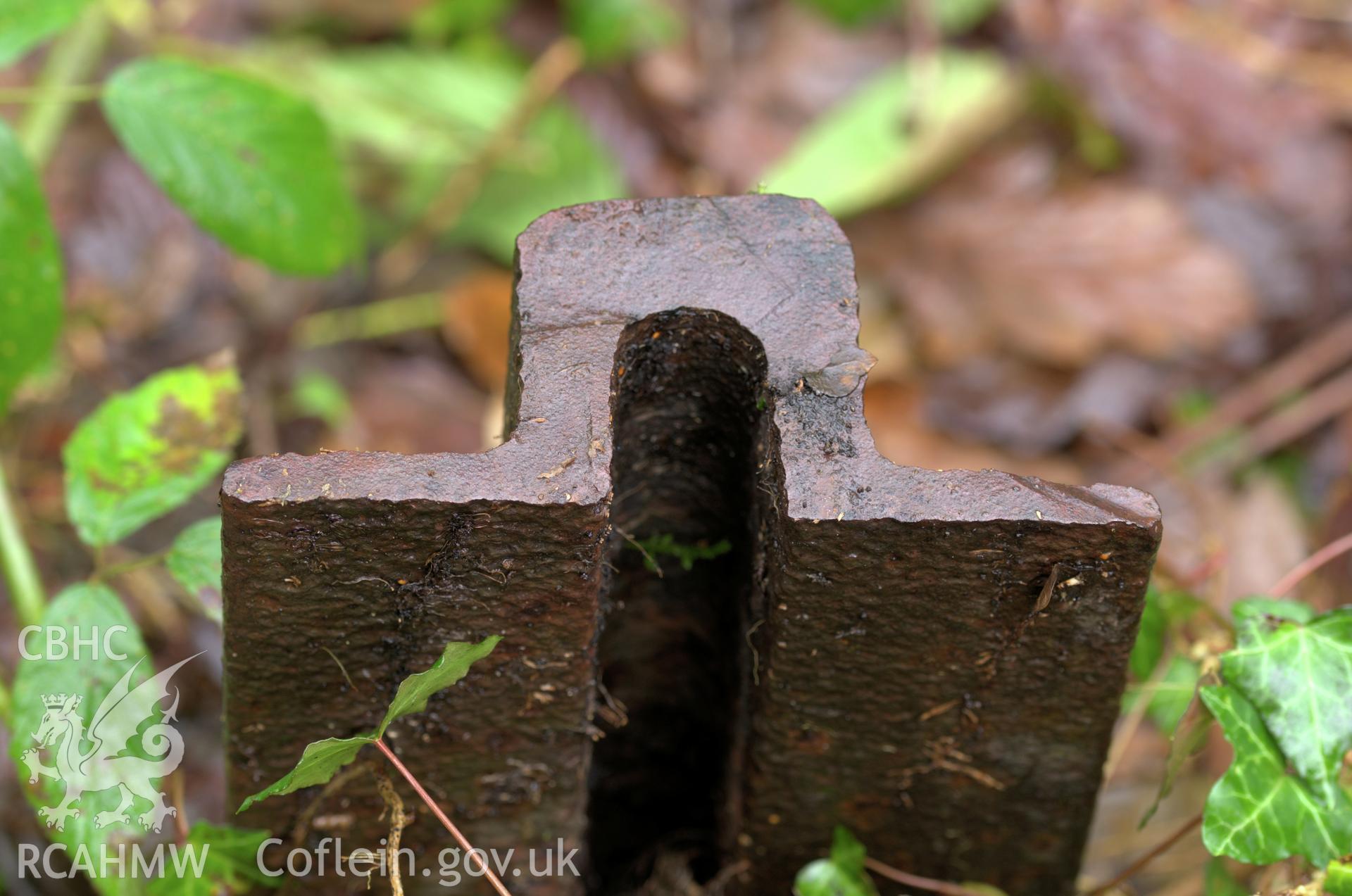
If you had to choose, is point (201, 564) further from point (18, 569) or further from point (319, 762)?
point (18, 569)

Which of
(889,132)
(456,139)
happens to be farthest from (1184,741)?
(456,139)

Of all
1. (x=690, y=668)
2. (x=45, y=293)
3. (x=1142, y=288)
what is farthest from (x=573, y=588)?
(x=1142, y=288)

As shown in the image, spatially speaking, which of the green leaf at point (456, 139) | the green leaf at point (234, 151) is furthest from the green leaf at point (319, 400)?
the green leaf at point (234, 151)

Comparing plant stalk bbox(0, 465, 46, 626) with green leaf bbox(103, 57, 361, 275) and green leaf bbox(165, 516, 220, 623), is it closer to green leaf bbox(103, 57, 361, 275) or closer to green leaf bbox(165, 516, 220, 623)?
green leaf bbox(165, 516, 220, 623)

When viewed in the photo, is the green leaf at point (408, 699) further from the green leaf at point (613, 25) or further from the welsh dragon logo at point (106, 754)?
the green leaf at point (613, 25)

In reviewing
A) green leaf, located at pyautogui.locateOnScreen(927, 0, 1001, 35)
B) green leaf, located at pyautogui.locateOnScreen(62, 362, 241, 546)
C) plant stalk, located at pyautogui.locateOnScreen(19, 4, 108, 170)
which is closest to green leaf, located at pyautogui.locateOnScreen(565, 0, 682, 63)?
green leaf, located at pyautogui.locateOnScreen(927, 0, 1001, 35)
